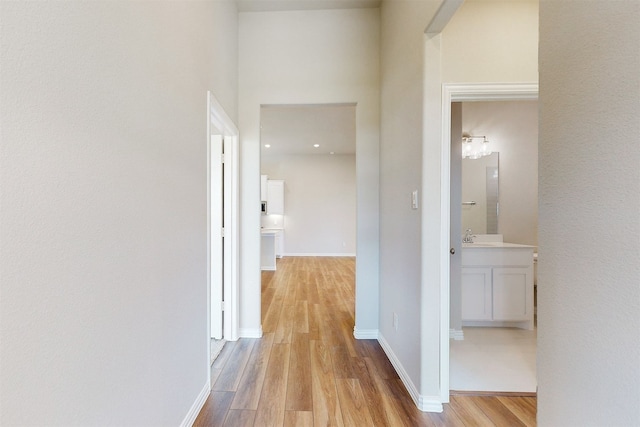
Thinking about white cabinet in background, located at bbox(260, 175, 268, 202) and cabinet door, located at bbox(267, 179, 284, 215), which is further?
cabinet door, located at bbox(267, 179, 284, 215)

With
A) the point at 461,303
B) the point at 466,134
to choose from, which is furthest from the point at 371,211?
the point at 466,134

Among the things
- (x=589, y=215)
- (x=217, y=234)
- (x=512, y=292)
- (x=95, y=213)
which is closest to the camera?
(x=589, y=215)

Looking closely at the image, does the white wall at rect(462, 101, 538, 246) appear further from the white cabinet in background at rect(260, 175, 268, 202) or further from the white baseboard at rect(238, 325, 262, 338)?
the white cabinet in background at rect(260, 175, 268, 202)

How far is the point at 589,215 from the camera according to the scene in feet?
2.08

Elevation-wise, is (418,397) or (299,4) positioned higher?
(299,4)

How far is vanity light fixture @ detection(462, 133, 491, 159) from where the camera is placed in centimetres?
341

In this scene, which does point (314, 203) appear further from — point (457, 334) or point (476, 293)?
point (457, 334)

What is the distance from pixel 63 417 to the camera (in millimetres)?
715

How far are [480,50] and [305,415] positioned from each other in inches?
103

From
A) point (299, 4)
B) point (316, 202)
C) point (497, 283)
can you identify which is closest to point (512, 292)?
point (497, 283)

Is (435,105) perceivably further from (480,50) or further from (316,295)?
(316,295)

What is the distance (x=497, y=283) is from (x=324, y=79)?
2.71m

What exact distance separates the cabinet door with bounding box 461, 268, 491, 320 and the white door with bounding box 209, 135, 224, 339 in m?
2.42

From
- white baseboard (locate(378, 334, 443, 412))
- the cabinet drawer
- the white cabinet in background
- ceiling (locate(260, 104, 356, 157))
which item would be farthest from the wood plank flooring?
the white cabinet in background
